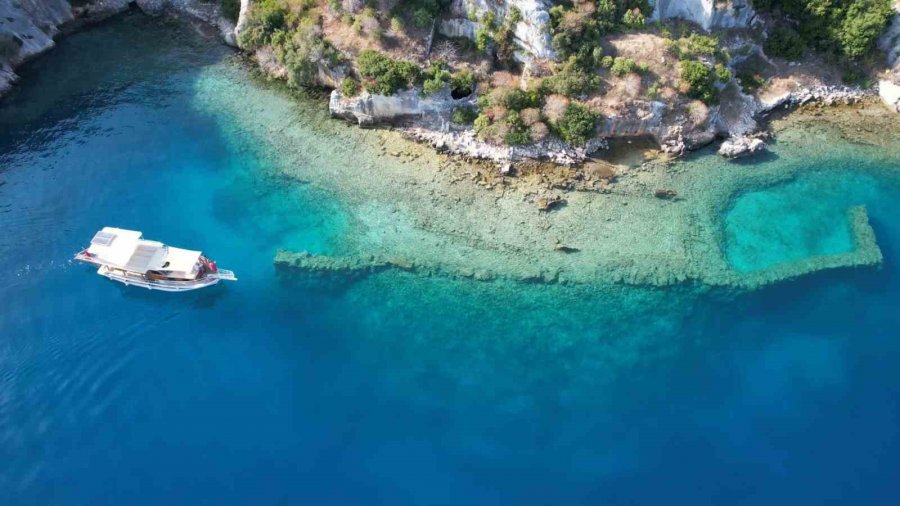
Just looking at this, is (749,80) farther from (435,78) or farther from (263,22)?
(263,22)

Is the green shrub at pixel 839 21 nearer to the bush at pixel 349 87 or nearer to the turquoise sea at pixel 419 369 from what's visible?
the turquoise sea at pixel 419 369

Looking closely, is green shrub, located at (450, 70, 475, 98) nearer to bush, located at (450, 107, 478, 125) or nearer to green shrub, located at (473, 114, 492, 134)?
bush, located at (450, 107, 478, 125)

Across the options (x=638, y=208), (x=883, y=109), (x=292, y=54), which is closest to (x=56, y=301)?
(x=292, y=54)

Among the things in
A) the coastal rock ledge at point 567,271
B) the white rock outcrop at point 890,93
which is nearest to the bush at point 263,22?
the coastal rock ledge at point 567,271

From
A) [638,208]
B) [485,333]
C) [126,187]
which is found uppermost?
[638,208]

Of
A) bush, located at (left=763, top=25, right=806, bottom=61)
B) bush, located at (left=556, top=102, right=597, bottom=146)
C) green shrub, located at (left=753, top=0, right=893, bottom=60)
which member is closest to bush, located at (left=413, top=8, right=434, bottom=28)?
bush, located at (left=556, top=102, right=597, bottom=146)

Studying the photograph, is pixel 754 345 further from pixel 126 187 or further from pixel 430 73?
pixel 126 187
